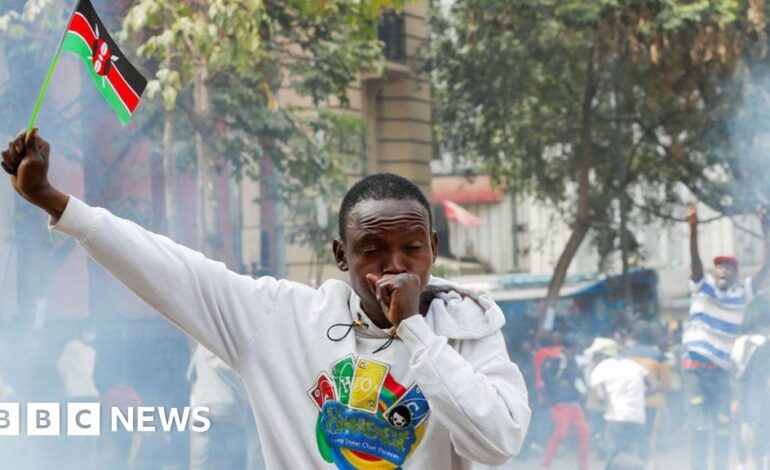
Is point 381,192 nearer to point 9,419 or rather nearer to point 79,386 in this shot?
point 9,419

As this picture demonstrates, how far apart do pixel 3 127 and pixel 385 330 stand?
6.39 m

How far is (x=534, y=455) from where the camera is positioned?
32.3 ft

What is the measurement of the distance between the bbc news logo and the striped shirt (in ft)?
9.30

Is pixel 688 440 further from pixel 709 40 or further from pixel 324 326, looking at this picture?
pixel 324 326

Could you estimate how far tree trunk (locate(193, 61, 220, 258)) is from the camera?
9.57m

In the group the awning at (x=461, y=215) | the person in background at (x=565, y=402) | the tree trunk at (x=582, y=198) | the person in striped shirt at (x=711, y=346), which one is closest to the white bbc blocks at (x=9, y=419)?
the person in background at (x=565, y=402)

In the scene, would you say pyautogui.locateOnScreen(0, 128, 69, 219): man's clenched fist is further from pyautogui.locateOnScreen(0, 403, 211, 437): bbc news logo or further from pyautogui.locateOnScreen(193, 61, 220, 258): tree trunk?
pyautogui.locateOnScreen(193, 61, 220, 258): tree trunk

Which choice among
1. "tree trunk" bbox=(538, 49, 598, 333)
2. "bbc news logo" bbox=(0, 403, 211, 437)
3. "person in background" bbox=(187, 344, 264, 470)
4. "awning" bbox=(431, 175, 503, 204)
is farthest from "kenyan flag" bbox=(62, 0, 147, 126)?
"awning" bbox=(431, 175, 503, 204)

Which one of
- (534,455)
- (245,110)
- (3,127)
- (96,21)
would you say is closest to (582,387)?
(534,455)

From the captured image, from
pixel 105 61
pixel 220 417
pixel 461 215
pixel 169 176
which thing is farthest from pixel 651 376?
pixel 105 61

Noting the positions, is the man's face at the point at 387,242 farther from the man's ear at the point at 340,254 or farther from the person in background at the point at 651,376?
the person in background at the point at 651,376

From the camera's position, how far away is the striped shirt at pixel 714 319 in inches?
319

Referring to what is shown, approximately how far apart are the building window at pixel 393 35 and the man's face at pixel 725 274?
454 centimetres

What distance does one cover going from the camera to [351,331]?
215 centimetres
